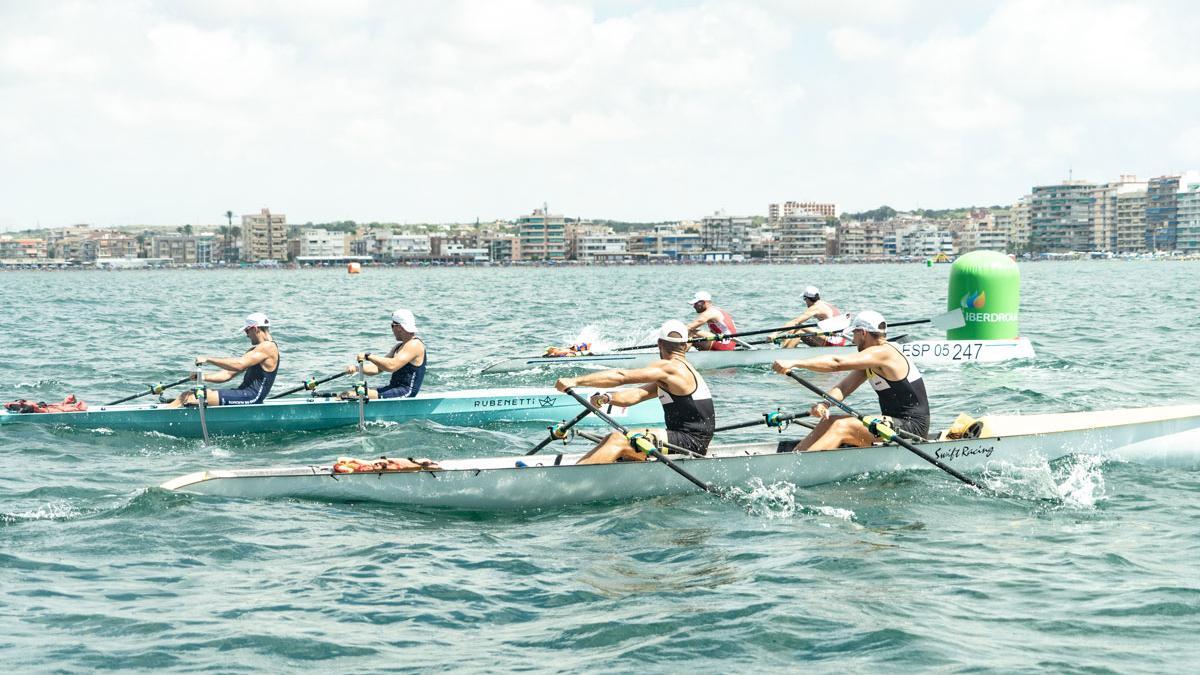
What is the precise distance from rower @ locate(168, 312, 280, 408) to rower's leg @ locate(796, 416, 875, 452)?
794 cm

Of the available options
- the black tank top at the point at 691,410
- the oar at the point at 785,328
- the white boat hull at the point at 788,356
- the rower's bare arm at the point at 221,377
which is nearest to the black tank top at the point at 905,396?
the black tank top at the point at 691,410

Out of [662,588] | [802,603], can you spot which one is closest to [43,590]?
[662,588]

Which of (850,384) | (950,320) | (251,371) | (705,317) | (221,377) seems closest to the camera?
(850,384)

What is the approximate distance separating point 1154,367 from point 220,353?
2212 centimetres

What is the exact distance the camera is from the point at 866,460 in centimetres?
1195

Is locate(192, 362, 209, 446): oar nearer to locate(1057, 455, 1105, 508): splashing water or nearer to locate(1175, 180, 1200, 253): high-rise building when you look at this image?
locate(1057, 455, 1105, 508): splashing water

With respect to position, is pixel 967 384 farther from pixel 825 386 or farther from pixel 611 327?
pixel 611 327

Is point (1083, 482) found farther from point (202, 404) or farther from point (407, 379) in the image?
point (202, 404)

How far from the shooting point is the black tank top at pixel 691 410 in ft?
38.5

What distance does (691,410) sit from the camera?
38.5ft

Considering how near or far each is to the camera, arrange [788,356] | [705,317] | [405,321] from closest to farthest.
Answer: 1. [405,321]
2. [705,317]
3. [788,356]

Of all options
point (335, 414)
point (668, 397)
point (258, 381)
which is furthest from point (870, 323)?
point (258, 381)

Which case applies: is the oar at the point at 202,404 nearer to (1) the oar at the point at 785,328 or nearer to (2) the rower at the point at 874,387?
(2) the rower at the point at 874,387

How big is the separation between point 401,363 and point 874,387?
22.9ft
